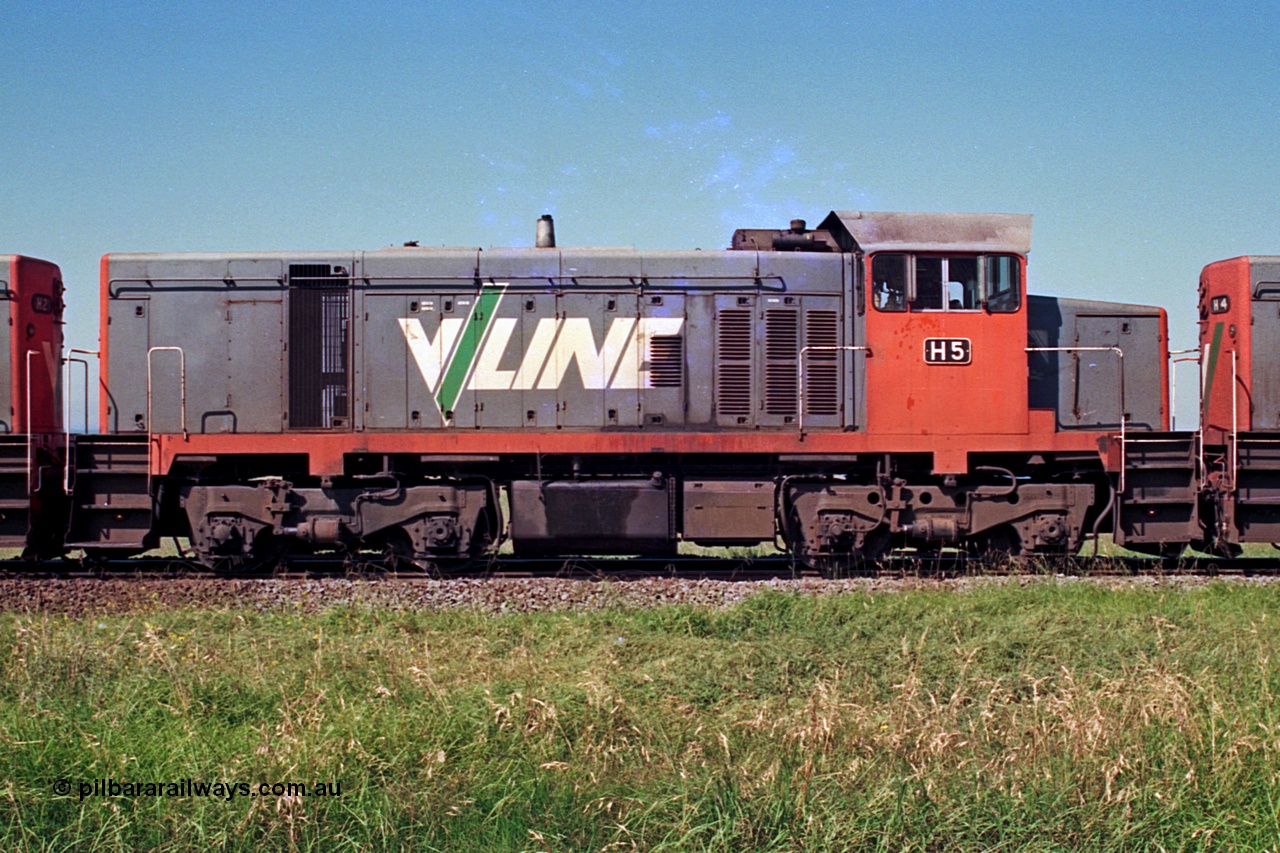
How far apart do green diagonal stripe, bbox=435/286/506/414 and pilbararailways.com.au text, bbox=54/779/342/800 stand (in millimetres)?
6259

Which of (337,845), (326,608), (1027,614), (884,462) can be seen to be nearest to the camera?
(337,845)

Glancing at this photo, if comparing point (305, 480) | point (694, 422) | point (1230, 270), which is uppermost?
point (1230, 270)

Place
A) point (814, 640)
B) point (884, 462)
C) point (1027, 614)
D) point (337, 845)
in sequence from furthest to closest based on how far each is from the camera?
point (884, 462) → point (1027, 614) → point (814, 640) → point (337, 845)

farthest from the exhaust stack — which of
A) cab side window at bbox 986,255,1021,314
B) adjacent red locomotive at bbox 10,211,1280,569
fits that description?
cab side window at bbox 986,255,1021,314

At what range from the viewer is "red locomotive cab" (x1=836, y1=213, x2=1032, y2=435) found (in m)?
9.86

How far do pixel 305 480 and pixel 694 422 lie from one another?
431 cm

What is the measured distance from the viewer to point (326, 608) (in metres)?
8.16

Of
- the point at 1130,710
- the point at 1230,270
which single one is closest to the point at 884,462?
the point at 1230,270

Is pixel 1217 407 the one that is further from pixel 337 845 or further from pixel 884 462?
pixel 337 845

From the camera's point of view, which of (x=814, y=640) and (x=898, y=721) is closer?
(x=898, y=721)

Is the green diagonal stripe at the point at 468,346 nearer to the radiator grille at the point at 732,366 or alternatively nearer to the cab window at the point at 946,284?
the radiator grille at the point at 732,366

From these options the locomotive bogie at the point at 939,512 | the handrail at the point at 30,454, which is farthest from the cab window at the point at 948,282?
the handrail at the point at 30,454

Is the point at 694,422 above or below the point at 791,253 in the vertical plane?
below

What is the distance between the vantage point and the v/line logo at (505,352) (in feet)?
33.3
